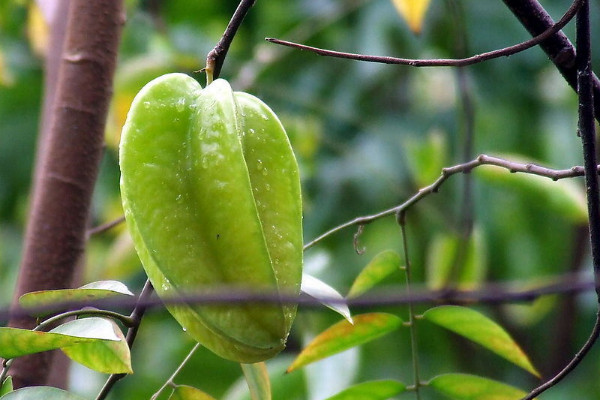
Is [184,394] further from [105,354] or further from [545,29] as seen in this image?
[545,29]

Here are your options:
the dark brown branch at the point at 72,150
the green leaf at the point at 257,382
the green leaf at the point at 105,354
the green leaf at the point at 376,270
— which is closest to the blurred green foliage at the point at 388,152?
the dark brown branch at the point at 72,150

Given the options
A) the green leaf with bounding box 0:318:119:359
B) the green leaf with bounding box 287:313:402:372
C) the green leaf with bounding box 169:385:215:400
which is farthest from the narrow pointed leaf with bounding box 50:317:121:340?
the green leaf with bounding box 287:313:402:372

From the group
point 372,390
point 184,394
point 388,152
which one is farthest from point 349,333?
point 388,152

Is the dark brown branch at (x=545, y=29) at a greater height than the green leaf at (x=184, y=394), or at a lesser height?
greater

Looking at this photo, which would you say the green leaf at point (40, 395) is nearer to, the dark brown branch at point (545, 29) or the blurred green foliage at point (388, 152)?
the dark brown branch at point (545, 29)

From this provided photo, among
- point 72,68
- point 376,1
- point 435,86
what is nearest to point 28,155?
point 376,1

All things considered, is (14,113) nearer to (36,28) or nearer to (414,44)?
(36,28)
